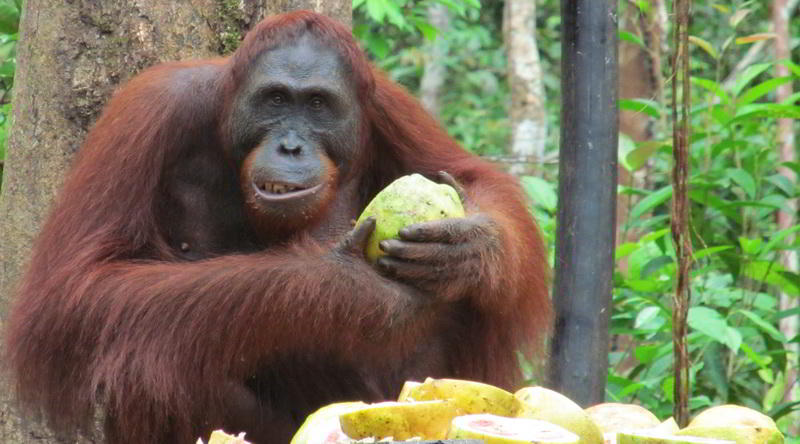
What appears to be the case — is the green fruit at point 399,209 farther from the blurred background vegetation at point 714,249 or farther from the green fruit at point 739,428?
the blurred background vegetation at point 714,249

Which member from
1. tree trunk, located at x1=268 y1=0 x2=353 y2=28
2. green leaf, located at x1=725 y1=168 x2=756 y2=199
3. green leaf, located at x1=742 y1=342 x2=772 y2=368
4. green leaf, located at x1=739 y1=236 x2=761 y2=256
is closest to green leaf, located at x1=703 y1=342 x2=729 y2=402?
green leaf, located at x1=742 y1=342 x2=772 y2=368

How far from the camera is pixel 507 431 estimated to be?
162 centimetres

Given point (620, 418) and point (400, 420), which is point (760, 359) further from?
point (400, 420)

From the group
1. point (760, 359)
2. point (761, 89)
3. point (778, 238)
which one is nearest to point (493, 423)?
point (778, 238)

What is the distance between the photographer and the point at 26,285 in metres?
2.80

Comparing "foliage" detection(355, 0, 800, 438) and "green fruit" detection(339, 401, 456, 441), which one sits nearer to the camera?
"green fruit" detection(339, 401, 456, 441)

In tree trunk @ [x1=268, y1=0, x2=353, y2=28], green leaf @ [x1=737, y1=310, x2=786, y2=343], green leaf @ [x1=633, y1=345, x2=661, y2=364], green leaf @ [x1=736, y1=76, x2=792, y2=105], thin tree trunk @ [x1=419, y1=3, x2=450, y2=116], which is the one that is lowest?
green leaf @ [x1=633, y1=345, x2=661, y2=364]

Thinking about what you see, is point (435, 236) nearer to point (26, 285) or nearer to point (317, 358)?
point (317, 358)

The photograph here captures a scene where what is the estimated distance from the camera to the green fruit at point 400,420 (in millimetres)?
1706

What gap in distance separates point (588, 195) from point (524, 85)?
4.84 m

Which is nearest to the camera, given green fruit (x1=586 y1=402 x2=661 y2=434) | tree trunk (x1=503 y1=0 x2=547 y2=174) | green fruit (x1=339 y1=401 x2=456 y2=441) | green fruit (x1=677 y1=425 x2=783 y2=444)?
green fruit (x1=339 y1=401 x2=456 y2=441)

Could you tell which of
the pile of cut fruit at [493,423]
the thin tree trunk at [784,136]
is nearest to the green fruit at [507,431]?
the pile of cut fruit at [493,423]

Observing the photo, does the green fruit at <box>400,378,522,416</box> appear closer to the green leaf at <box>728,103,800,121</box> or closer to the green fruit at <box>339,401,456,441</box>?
the green fruit at <box>339,401,456,441</box>

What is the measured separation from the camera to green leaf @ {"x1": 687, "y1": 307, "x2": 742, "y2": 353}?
11.4ft
